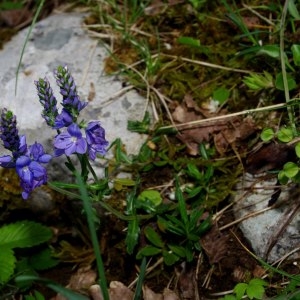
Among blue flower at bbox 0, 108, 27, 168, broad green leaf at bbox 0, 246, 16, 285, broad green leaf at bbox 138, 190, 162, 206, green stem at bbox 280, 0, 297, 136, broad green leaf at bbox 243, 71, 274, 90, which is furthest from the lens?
broad green leaf at bbox 243, 71, 274, 90

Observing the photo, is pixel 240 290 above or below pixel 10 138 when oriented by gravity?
below

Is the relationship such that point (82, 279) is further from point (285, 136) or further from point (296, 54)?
point (296, 54)

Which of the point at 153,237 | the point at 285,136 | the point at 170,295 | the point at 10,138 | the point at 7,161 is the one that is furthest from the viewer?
the point at 153,237

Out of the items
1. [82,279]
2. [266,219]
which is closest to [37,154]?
[82,279]

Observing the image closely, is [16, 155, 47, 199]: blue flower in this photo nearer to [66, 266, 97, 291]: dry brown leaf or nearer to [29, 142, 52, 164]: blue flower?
[29, 142, 52, 164]: blue flower

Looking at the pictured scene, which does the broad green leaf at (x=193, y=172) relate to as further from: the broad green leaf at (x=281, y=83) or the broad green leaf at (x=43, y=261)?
the broad green leaf at (x=43, y=261)

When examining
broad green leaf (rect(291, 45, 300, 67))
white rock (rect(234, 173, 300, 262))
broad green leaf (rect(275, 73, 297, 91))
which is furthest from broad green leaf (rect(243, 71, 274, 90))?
white rock (rect(234, 173, 300, 262))

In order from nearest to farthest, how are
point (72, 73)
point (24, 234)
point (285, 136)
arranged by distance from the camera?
point (285, 136)
point (24, 234)
point (72, 73)

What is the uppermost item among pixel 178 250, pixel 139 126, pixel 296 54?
pixel 296 54
